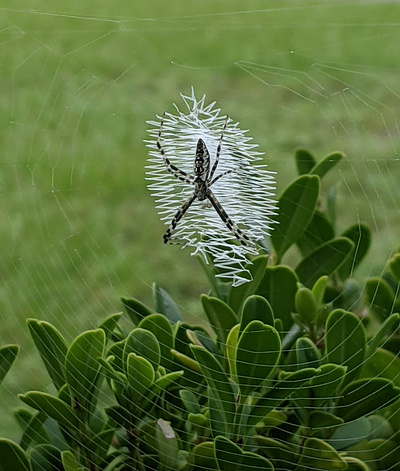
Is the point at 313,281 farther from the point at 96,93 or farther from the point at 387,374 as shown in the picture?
the point at 96,93

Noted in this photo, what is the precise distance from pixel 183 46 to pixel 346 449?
29cm

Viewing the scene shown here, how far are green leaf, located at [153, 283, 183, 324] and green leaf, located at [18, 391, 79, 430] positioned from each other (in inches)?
3.4

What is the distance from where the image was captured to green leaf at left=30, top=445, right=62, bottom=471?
0.43 m

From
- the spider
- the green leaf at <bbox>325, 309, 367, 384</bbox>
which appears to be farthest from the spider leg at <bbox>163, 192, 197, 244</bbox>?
the green leaf at <bbox>325, 309, 367, 384</bbox>

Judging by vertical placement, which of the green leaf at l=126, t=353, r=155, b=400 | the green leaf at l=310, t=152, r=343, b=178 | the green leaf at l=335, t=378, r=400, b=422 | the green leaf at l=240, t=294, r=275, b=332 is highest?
the green leaf at l=310, t=152, r=343, b=178

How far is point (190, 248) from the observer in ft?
1.07

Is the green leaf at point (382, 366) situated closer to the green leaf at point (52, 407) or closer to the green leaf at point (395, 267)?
the green leaf at point (395, 267)

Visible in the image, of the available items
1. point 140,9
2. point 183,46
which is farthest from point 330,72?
point 140,9

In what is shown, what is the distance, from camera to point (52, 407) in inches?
15.5

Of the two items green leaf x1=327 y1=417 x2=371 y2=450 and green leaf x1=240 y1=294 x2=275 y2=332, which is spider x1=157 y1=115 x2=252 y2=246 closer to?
green leaf x1=240 y1=294 x2=275 y2=332

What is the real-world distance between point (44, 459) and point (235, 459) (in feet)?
0.46

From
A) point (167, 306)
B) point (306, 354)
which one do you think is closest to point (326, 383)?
point (306, 354)

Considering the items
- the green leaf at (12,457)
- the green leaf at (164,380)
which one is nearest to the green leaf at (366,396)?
the green leaf at (164,380)

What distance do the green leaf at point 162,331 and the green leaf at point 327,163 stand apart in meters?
0.13
